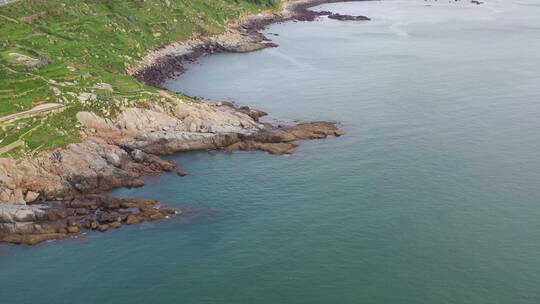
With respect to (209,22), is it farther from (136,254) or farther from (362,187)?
(136,254)

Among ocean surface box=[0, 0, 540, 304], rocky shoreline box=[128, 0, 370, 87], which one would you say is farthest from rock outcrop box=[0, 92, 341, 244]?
rocky shoreline box=[128, 0, 370, 87]

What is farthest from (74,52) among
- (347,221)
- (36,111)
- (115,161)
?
(347,221)

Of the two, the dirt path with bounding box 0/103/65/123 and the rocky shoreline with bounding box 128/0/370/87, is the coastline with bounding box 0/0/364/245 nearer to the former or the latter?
the dirt path with bounding box 0/103/65/123

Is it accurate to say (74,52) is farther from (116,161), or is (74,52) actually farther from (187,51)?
(116,161)

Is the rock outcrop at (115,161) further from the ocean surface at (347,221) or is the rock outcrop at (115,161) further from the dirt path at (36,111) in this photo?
Result: the dirt path at (36,111)

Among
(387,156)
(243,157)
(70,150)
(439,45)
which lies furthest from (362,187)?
(439,45)
